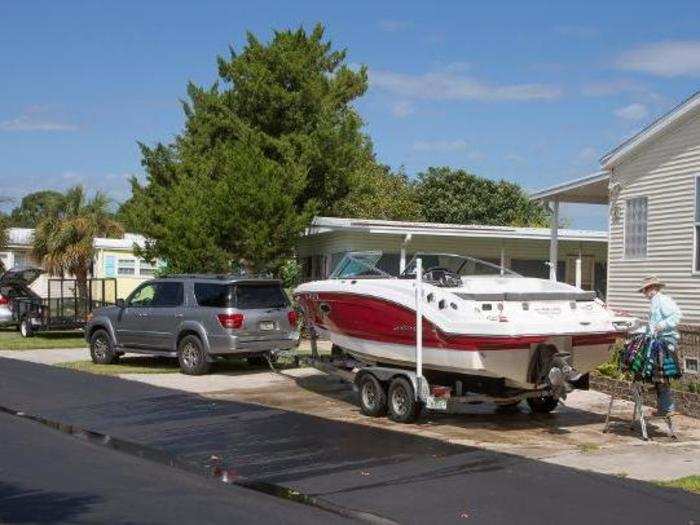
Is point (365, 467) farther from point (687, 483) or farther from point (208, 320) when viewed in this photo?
point (208, 320)

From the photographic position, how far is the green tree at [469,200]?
166ft

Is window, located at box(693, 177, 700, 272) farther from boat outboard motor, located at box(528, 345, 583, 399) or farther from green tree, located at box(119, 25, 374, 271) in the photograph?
green tree, located at box(119, 25, 374, 271)

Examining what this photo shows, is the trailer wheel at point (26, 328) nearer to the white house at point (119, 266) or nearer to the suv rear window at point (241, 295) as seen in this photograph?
the white house at point (119, 266)

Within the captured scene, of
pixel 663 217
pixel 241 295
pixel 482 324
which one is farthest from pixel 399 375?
pixel 663 217

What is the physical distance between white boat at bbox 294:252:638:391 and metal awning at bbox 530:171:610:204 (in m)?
6.76

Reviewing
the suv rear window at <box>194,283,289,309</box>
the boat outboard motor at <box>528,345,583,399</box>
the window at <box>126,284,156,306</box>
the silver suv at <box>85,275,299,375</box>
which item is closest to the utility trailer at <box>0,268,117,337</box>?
the window at <box>126,284,156,306</box>

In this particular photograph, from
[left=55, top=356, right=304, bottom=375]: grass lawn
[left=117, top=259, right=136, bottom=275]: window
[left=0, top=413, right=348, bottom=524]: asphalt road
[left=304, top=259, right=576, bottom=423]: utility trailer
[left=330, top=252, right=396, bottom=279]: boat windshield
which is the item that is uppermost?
[left=117, top=259, right=136, bottom=275]: window

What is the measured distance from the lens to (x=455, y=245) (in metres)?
26.6

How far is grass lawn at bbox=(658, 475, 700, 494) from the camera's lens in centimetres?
853

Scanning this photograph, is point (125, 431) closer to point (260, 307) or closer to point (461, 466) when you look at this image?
point (461, 466)

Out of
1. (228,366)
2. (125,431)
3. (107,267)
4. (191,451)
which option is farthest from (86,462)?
(107,267)

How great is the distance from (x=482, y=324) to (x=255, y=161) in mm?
14240

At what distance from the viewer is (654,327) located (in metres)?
11.6

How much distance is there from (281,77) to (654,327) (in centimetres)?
2060
